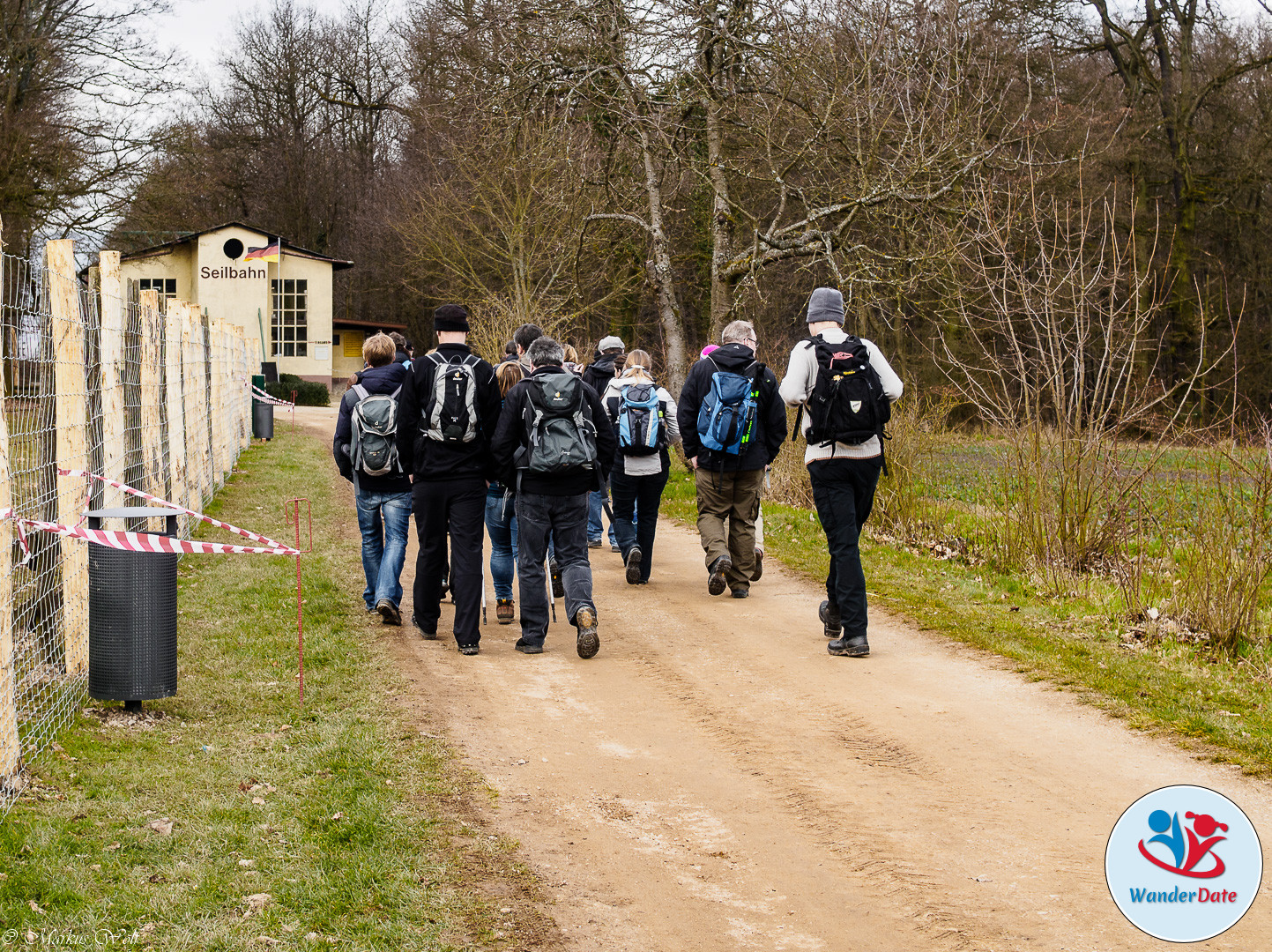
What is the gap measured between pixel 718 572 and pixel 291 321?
138ft

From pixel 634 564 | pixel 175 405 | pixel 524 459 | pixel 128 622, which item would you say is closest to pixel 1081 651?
pixel 524 459

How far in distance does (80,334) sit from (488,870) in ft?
15.3

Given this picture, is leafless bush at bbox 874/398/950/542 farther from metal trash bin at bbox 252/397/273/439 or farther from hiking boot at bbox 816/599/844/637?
metal trash bin at bbox 252/397/273/439

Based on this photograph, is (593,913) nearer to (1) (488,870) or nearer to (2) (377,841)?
(1) (488,870)

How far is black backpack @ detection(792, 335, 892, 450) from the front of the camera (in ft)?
25.0

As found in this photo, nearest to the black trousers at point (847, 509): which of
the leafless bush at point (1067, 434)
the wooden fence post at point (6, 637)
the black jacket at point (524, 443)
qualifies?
the black jacket at point (524, 443)

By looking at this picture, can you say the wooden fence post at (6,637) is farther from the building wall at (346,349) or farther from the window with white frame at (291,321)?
the building wall at (346,349)

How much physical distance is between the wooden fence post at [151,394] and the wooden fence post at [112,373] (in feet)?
4.35

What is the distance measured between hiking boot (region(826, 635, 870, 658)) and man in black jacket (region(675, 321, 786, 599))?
1987mm

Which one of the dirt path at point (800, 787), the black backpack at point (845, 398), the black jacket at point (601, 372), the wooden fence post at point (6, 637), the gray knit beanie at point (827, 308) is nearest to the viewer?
the dirt path at point (800, 787)

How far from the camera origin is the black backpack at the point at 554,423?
7.86 m

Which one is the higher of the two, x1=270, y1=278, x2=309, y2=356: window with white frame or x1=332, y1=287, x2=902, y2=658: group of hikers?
x1=270, y1=278, x2=309, y2=356: window with white frame

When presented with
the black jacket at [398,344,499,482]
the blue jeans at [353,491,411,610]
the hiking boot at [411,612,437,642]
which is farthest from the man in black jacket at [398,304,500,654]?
the blue jeans at [353,491,411,610]

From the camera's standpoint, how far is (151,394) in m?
11.2
